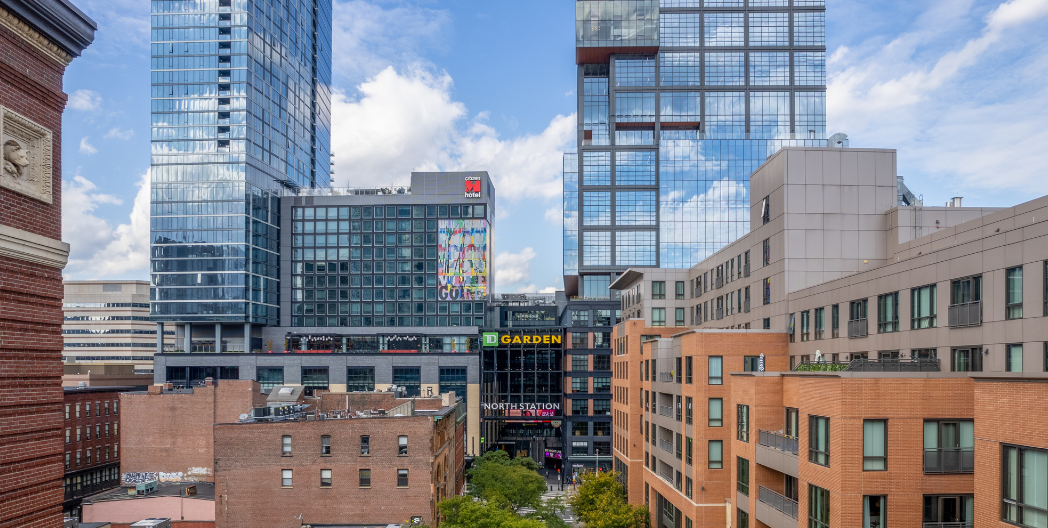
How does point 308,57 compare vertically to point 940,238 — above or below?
above

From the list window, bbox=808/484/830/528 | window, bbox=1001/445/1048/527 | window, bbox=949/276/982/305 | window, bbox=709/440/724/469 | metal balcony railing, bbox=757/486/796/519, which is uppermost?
window, bbox=949/276/982/305

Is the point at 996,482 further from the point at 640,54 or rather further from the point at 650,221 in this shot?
the point at 640,54

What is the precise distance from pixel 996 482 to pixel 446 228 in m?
141

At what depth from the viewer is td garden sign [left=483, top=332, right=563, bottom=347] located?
127 meters

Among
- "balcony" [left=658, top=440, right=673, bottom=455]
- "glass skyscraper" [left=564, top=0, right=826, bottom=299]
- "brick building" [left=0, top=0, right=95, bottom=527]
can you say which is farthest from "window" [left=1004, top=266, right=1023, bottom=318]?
"glass skyscraper" [left=564, top=0, right=826, bottom=299]

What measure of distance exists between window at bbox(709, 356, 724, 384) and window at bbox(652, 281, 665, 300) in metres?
32.2

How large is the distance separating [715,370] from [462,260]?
111 m

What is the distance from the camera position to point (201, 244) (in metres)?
145

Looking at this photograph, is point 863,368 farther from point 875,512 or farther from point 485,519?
point 485,519

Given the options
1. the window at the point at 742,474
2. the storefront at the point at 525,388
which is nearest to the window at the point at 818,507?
the window at the point at 742,474

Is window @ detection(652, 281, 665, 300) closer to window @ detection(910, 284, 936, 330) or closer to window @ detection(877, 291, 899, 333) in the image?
window @ detection(877, 291, 899, 333)

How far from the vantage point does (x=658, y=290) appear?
83375 millimetres

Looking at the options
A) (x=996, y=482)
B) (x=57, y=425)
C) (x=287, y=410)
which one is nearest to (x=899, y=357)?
(x=996, y=482)

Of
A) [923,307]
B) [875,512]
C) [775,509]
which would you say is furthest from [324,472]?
[923,307]
